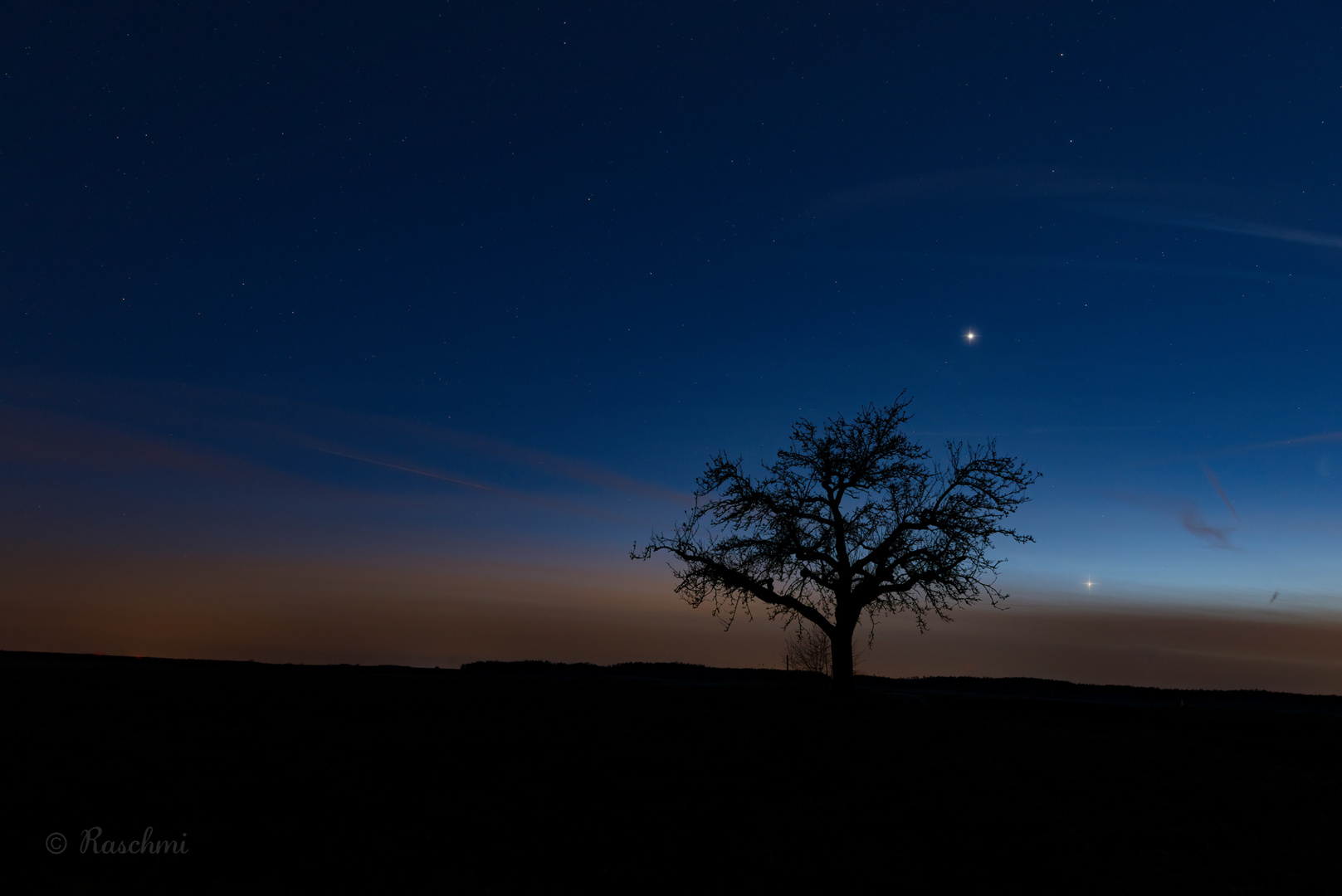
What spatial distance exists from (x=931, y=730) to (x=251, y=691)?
18043 millimetres

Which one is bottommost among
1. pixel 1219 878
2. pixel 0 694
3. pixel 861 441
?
pixel 1219 878

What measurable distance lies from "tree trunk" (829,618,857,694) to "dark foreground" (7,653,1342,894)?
414 cm

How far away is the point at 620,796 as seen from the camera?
12914 millimetres

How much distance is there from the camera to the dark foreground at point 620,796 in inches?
394

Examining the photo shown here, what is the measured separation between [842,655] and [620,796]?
638 inches

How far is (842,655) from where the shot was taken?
27.5 m

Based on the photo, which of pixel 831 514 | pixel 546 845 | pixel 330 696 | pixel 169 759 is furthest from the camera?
pixel 831 514

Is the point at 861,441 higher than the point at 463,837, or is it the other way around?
the point at 861,441

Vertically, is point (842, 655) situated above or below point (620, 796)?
above

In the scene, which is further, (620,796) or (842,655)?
(842,655)

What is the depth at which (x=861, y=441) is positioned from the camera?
2898cm

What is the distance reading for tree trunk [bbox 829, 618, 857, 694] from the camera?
27172mm

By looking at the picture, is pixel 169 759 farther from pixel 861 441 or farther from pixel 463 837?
pixel 861 441

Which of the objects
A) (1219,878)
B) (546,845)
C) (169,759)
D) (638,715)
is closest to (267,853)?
(546,845)
